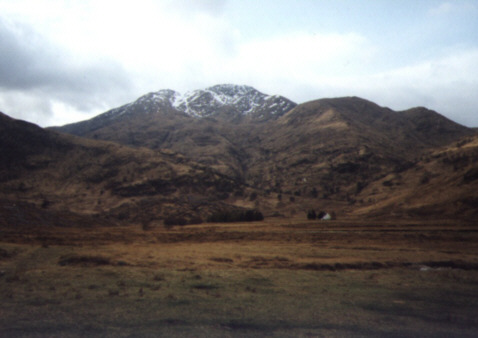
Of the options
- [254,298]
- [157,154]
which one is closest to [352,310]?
[254,298]

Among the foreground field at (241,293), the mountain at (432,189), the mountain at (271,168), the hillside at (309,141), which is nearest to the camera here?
the foreground field at (241,293)

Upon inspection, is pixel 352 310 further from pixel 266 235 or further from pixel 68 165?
pixel 68 165

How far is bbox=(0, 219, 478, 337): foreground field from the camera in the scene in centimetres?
869

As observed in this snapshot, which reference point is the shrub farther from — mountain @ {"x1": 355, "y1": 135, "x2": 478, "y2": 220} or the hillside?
mountain @ {"x1": 355, "y1": 135, "x2": 478, "y2": 220}

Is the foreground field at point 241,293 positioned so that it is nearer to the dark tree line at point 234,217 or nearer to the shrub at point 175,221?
the shrub at point 175,221

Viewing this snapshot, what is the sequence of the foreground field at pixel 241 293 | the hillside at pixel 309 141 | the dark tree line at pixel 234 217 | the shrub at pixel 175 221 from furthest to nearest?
the hillside at pixel 309 141, the dark tree line at pixel 234 217, the shrub at pixel 175 221, the foreground field at pixel 241 293

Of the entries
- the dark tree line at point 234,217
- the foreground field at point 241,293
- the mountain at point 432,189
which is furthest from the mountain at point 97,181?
the foreground field at point 241,293

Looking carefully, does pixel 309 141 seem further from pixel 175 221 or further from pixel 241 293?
pixel 241 293

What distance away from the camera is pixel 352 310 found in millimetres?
10328

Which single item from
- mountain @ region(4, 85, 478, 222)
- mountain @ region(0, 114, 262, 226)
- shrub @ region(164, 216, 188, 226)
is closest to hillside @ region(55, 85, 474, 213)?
mountain @ region(4, 85, 478, 222)

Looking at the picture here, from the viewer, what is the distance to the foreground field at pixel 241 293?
8.69 m

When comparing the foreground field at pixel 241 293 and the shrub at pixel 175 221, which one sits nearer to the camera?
the foreground field at pixel 241 293

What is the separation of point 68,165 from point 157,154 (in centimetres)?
1859

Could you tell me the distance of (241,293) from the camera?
1220 cm
